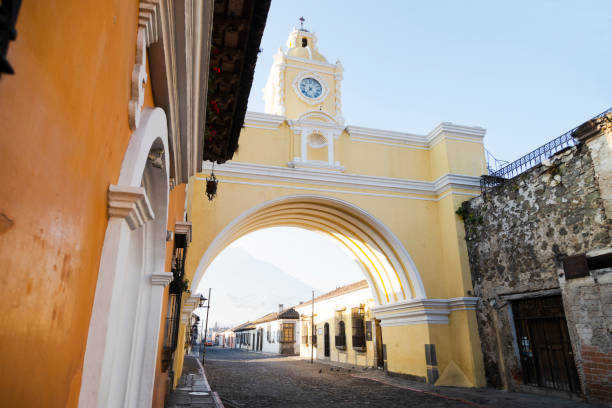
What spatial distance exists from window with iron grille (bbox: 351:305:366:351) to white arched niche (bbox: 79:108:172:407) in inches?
607

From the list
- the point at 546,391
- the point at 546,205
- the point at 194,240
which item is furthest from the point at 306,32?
the point at 546,391

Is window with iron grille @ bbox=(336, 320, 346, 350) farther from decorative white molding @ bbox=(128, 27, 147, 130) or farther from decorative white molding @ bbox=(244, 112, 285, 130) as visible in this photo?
decorative white molding @ bbox=(128, 27, 147, 130)

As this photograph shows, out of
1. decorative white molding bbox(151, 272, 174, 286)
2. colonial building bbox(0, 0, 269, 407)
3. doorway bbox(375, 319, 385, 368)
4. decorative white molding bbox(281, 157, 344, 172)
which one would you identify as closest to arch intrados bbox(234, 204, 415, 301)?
decorative white molding bbox(281, 157, 344, 172)

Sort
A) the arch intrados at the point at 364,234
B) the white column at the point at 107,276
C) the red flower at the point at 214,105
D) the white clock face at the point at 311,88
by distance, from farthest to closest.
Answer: the white clock face at the point at 311,88
the arch intrados at the point at 364,234
the red flower at the point at 214,105
the white column at the point at 107,276

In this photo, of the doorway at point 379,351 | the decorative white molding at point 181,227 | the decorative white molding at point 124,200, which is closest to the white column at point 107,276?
the decorative white molding at point 124,200

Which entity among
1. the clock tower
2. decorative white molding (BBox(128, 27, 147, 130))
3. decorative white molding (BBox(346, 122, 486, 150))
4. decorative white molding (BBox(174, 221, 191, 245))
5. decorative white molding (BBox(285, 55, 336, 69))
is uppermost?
decorative white molding (BBox(285, 55, 336, 69))

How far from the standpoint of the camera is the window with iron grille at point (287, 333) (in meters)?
30.9

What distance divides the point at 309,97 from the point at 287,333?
21.7m

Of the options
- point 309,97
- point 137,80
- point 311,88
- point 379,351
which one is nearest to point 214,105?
point 137,80

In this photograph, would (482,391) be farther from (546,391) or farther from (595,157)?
(595,157)

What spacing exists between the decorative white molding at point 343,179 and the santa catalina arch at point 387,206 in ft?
0.09

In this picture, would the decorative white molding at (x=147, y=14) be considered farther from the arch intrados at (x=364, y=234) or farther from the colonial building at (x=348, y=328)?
the colonial building at (x=348, y=328)

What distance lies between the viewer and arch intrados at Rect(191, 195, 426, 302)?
11367 millimetres

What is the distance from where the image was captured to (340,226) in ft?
43.3
